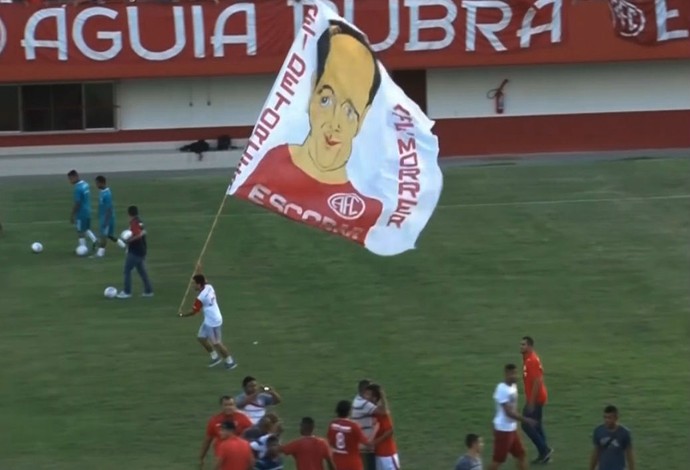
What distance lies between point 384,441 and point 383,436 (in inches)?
2.7

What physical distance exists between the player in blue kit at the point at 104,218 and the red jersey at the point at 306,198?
366 inches

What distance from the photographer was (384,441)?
15.5 metres

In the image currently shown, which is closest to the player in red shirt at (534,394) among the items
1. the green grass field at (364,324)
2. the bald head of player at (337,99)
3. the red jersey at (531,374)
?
the red jersey at (531,374)

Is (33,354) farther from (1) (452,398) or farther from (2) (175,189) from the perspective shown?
(2) (175,189)

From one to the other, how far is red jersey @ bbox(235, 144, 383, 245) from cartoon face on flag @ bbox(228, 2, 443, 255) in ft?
0.03

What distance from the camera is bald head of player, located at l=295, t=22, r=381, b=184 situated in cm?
1561

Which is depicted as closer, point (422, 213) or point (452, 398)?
point (422, 213)

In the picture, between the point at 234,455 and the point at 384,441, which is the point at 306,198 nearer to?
the point at 384,441

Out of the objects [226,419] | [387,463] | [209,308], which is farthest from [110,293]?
[226,419]

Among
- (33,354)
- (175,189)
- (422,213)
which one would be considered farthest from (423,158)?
(175,189)

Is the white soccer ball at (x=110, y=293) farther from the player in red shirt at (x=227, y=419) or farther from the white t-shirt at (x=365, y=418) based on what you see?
the white t-shirt at (x=365, y=418)

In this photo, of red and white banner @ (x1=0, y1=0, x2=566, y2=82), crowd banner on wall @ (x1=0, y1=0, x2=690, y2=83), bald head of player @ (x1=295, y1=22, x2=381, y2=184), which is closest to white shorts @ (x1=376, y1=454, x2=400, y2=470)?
bald head of player @ (x1=295, y1=22, x2=381, y2=184)

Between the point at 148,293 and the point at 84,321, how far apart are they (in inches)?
59.1

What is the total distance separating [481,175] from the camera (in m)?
33.2
